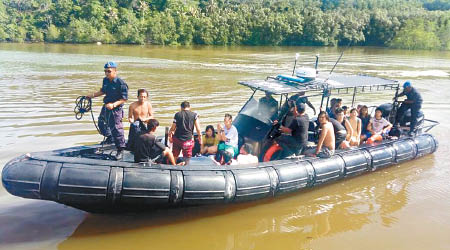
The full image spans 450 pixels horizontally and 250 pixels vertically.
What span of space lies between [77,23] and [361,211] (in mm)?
52303

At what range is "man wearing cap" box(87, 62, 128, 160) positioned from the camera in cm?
558

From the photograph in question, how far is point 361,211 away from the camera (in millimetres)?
6074

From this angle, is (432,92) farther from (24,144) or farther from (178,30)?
(178,30)

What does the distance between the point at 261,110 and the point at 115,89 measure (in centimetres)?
259

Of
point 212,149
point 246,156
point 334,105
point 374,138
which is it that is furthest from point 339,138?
point 212,149

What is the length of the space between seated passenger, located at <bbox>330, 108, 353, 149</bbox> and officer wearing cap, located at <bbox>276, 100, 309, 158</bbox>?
72 centimetres

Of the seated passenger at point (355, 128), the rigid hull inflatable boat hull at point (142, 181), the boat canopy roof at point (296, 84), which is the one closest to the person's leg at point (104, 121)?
the rigid hull inflatable boat hull at point (142, 181)

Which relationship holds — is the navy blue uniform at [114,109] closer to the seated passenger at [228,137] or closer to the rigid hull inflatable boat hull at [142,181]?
the rigid hull inflatable boat hull at [142,181]

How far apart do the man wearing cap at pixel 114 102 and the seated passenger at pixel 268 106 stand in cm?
244

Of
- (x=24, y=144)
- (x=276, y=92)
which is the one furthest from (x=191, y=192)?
(x=24, y=144)

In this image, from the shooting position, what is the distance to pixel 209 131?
264 inches

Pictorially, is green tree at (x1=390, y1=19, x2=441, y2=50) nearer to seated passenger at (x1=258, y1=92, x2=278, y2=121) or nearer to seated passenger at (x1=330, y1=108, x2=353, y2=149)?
seated passenger at (x1=330, y1=108, x2=353, y2=149)

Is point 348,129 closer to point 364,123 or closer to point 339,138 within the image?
point 339,138

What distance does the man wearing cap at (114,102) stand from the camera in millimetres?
5578
